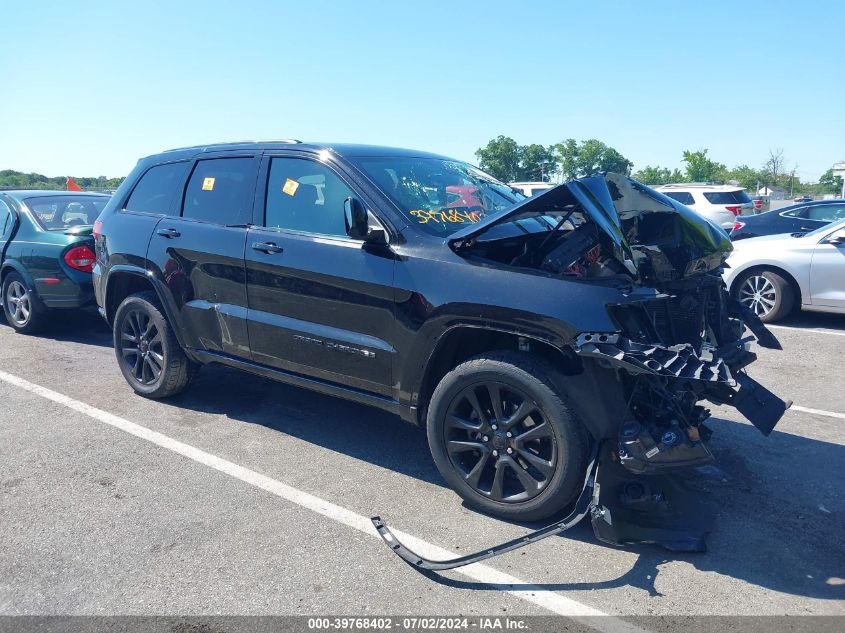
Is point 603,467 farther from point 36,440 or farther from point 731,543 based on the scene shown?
point 36,440

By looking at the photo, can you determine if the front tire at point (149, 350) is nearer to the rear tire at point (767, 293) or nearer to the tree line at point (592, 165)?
the rear tire at point (767, 293)

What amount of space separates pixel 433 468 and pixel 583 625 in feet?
5.45

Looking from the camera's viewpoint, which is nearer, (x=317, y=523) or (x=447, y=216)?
(x=317, y=523)

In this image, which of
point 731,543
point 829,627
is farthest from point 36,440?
point 829,627

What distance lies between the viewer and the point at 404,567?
3229mm

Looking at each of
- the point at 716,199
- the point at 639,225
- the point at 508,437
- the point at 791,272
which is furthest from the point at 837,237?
the point at 716,199

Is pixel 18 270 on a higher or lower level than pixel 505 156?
lower

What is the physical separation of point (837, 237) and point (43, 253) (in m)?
9.12

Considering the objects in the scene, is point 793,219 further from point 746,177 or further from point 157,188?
point 746,177

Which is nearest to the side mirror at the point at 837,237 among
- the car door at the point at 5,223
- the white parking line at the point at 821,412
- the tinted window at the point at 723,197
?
the white parking line at the point at 821,412

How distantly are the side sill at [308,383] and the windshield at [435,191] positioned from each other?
104 centimetres

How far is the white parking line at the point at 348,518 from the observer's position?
9.46 feet

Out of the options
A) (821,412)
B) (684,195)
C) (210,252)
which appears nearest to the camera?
(210,252)

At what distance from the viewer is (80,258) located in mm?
7664
